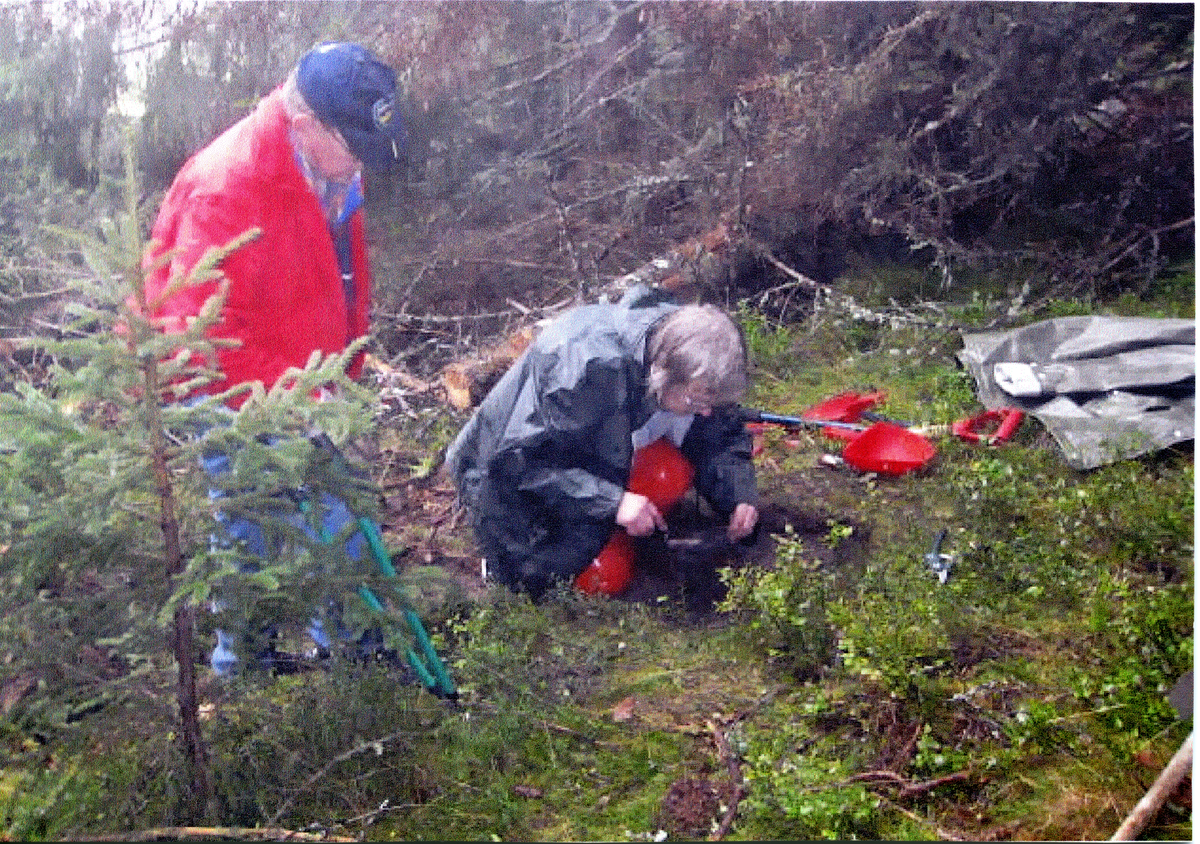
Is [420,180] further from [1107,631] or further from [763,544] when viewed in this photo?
[1107,631]

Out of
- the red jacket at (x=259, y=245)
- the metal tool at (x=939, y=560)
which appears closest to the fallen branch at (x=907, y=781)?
the metal tool at (x=939, y=560)

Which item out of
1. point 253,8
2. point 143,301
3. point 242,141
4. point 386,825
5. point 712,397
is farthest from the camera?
point 712,397

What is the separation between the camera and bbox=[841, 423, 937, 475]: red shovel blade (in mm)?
3738

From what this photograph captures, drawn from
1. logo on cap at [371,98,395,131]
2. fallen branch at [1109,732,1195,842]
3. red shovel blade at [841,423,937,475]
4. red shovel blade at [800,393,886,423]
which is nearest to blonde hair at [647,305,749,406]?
red shovel blade at [800,393,886,423]

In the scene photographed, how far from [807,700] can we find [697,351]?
106cm

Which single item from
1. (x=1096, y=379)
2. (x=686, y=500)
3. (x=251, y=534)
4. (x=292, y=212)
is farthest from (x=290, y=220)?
(x=1096, y=379)

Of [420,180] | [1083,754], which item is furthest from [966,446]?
[420,180]

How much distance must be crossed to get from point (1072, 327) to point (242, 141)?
8.00 ft

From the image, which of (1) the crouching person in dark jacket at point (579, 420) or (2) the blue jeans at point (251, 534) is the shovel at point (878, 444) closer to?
(1) the crouching person in dark jacket at point (579, 420)

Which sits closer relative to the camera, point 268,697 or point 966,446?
point 268,697

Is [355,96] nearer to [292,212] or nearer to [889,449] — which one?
[292,212]

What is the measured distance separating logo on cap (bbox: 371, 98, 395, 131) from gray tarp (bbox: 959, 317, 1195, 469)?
1.85 meters

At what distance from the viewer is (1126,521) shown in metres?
3.32

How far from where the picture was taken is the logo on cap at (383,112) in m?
3.31
